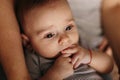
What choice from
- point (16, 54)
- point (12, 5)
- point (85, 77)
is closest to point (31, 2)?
point (12, 5)

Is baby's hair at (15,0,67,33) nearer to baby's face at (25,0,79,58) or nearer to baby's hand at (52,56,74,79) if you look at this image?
baby's face at (25,0,79,58)

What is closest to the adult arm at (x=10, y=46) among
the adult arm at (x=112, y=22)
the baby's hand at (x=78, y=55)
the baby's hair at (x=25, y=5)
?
the baby's hair at (x=25, y=5)

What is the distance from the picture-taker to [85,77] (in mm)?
1203

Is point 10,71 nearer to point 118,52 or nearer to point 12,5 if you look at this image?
point 12,5

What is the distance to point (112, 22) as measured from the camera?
141 centimetres

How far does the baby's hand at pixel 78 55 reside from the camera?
1204 millimetres

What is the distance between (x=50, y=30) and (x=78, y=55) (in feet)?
0.48

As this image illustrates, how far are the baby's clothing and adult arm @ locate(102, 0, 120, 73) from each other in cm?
21

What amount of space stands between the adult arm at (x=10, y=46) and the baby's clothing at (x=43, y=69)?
0.08m

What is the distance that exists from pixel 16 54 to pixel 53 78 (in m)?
0.17

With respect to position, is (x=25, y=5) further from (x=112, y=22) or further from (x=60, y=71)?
(x=112, y=22)

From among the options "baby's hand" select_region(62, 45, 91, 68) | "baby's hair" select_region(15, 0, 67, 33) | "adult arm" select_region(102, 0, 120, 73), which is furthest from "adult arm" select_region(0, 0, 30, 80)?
"adult arm" select_region(102, 0, 120, 73)

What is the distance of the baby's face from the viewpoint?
3.98 feet

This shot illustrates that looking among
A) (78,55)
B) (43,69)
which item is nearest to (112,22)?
(78,55)
